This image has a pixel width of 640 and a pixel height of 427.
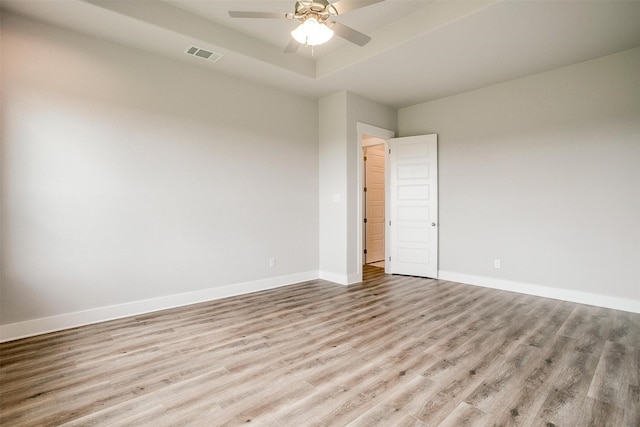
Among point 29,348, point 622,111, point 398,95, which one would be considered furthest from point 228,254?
point 622,111

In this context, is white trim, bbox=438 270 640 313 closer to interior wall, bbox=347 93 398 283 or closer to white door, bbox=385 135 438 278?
white door, bbox=385 135 438 278

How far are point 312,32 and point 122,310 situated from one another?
3.42 m

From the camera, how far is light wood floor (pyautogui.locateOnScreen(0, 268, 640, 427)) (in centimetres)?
186

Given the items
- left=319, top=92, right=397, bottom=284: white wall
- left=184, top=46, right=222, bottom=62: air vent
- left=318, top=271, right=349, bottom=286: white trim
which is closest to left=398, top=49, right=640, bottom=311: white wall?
left=319, top=92, right=397, bottom=284: white wall

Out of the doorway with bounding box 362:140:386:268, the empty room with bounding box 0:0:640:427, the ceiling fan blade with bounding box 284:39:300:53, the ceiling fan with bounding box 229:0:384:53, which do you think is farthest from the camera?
the doorway with bounding box 362:140:386:268

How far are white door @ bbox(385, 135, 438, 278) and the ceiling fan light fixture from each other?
3.29 meters

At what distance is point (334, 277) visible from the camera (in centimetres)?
510

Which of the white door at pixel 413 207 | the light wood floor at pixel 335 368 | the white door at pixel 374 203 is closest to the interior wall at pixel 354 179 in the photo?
the white door at pixel 413 207

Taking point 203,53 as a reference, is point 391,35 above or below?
above

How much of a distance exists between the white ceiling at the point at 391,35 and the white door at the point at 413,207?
1231 mm

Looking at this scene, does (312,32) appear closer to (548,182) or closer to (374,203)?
(548,182)

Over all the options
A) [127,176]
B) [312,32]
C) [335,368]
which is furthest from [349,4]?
[127,176]

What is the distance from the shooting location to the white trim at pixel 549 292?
12.0ft

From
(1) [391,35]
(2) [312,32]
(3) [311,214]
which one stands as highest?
(1) [391,35]
